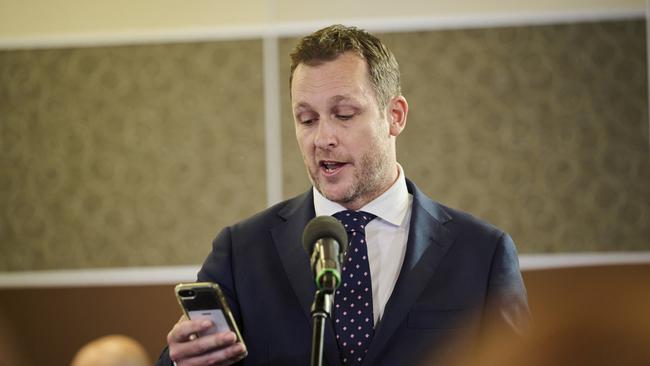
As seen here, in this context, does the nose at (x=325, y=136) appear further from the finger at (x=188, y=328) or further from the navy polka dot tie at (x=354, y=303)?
the finger at (x=188, y=328)

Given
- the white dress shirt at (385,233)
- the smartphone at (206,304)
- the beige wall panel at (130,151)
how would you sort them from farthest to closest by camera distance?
the beige wall panel at (130,151) < the white dress shirt at (385,233) < the smartphone at (206,304)

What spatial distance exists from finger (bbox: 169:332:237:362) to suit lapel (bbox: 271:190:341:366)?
0.28 m

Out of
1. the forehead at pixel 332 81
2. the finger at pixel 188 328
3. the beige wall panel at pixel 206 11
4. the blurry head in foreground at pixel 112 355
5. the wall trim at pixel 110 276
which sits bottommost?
the wall trim at pixel 110 276

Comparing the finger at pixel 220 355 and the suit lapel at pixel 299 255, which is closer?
the finger at pixel 220 355

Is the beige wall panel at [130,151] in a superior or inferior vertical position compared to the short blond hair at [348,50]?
inferior

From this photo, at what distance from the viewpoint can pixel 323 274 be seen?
1367mm

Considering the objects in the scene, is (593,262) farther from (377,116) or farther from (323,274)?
(323,274)

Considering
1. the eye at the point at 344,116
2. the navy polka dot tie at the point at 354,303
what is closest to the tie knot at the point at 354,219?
the navy polka dot tie at the point at 354,303

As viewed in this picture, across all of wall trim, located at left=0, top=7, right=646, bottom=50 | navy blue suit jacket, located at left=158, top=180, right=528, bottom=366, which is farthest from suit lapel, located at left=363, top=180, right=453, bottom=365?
wall trim, located at left=0, top=7, right=646, bottom=50

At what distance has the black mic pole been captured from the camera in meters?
1.32

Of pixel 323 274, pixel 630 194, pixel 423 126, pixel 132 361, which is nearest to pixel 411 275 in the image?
pixel 323 274

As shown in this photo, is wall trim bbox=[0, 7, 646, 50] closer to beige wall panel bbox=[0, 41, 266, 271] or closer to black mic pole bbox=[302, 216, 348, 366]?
beige wall panel bbox=[0, 41, 266, 271]

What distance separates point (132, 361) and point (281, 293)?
569 mm

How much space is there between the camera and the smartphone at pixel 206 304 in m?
1.58
